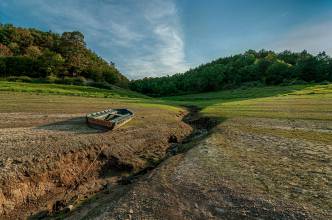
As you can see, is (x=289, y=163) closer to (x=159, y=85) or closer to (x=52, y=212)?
(x=52, y=212)

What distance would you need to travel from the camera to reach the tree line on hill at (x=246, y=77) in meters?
119

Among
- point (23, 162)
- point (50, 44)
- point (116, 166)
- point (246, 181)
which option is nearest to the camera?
point (246, 181)

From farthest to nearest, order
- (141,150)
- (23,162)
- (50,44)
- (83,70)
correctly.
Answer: (50,44) < (83,70) < (141,150) < (23,162)

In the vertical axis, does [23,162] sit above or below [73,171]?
above

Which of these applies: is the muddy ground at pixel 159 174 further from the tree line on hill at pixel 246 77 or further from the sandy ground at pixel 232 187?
the tree line on hill at pixel 246 77

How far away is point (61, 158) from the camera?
15.4 m

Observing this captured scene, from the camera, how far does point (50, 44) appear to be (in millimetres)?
143750

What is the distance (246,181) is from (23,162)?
403 inches

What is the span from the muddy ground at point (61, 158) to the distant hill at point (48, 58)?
259ft

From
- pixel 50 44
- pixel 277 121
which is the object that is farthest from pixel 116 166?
pixel 50 44

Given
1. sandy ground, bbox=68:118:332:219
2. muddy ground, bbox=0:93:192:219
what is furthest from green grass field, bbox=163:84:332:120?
sandy ground, bbox=68:118:332:219

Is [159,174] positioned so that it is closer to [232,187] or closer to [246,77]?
[232,187]

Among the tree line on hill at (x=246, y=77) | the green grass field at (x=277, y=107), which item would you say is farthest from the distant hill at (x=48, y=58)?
the green grass field at (x=277, y=107)

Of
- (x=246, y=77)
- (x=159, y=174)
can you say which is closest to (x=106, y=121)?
(x=159, y=174)
